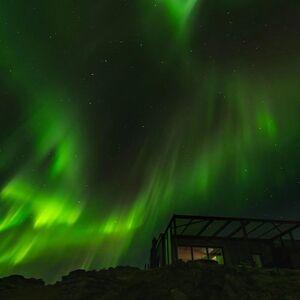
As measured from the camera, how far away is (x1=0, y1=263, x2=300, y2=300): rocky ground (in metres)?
15.1

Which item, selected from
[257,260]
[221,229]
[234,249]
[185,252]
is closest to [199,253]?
[185,252]

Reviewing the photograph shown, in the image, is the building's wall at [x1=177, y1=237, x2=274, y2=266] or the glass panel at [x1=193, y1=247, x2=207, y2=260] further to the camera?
the glass panel at [x1=193, y1=247, x2=207, y2=260]

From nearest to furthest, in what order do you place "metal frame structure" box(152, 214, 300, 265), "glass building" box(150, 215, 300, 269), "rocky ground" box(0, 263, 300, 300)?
1. "rocky ground" box(0, 263, 300, 300)
2. "metal frame structure" box(152, 214, 300, 265)
3. "glass building" box(150, 215, 300, 269)

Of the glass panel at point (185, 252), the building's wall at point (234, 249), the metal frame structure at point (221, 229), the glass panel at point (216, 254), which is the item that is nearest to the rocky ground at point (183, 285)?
the metal frame structure at point (221, 229)

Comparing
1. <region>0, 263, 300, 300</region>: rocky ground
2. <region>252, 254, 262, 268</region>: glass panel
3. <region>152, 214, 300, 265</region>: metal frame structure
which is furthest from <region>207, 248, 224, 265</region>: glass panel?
<region>0, 263, 300, 300</region>: rocky ground

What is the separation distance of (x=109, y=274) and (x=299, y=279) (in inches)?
541

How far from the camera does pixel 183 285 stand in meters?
16.3

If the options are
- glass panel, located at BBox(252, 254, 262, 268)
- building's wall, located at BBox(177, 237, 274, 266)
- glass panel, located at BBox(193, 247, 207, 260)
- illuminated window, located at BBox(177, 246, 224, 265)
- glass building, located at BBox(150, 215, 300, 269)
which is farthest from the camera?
glass panel, located at BBox(193, 247, 207, 260)

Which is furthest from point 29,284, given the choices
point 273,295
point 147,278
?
point 273,295

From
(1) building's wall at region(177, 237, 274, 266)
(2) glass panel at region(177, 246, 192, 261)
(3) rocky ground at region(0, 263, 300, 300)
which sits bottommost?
(3) rocky ground at region(0, 263, 300, 300)

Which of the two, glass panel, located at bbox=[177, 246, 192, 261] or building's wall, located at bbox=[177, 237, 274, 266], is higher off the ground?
building's wall, located at bbox=[177, 237, 274, 266]

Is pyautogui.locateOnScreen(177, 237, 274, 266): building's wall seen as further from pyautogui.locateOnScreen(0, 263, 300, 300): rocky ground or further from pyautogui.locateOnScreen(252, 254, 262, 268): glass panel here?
pyautogui.locateOnScreen(0, 263, 300, 300): rocky ground

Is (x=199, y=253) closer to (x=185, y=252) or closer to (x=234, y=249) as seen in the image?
(x=185, y=252)

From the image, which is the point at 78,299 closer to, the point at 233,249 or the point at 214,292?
the point at 214,292
